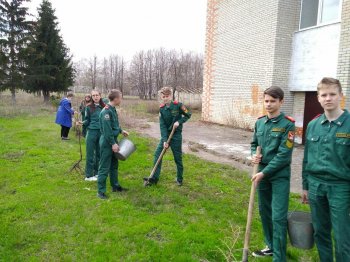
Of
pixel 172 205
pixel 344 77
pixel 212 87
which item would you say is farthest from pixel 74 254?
pixel 212 87

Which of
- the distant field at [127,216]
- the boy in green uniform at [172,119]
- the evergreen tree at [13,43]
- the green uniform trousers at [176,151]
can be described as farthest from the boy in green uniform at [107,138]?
the evergreen tree at [13,43]

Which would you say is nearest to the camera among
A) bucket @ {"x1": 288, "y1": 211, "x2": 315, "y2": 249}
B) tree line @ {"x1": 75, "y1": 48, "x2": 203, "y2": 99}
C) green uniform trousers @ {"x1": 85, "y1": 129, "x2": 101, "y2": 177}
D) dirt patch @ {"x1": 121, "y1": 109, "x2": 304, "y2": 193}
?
bucket @ {"x1": 288, "y1": 211, "x2": 315, "y2": 249}

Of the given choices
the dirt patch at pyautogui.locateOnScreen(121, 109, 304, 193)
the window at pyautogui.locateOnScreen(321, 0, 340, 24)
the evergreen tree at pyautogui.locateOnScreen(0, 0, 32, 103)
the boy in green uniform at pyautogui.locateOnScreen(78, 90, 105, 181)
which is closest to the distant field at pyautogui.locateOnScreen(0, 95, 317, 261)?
the boy in green uniform at pyautogui.locateOnScreen(78, 90, 105, 181)

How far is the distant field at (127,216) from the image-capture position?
144 inches

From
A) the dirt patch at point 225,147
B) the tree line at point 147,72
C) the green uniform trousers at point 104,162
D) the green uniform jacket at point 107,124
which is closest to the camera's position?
the green uniform jacket at point 107,124

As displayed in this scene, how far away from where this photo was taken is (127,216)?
459 cm

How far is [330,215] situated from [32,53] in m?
26.5

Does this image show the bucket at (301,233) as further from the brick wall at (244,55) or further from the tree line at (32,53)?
the tree line at (32,53)

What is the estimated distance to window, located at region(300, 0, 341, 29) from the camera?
33.0ft

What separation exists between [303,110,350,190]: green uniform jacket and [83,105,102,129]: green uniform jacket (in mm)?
4395

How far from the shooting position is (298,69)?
11508 mm

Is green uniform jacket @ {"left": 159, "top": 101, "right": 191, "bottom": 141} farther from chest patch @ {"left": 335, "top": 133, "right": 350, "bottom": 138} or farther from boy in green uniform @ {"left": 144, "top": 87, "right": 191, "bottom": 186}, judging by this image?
chest patch @ {"left": 335, "top": 133, "right": 350, "bottom": 138}

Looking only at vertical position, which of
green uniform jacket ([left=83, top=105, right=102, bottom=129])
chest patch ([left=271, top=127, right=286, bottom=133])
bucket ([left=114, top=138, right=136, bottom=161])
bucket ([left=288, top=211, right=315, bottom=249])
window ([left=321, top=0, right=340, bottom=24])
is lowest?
bucket ([left=288, top=211, right=315, bottom=249])

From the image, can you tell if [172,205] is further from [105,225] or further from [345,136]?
[345,136]
